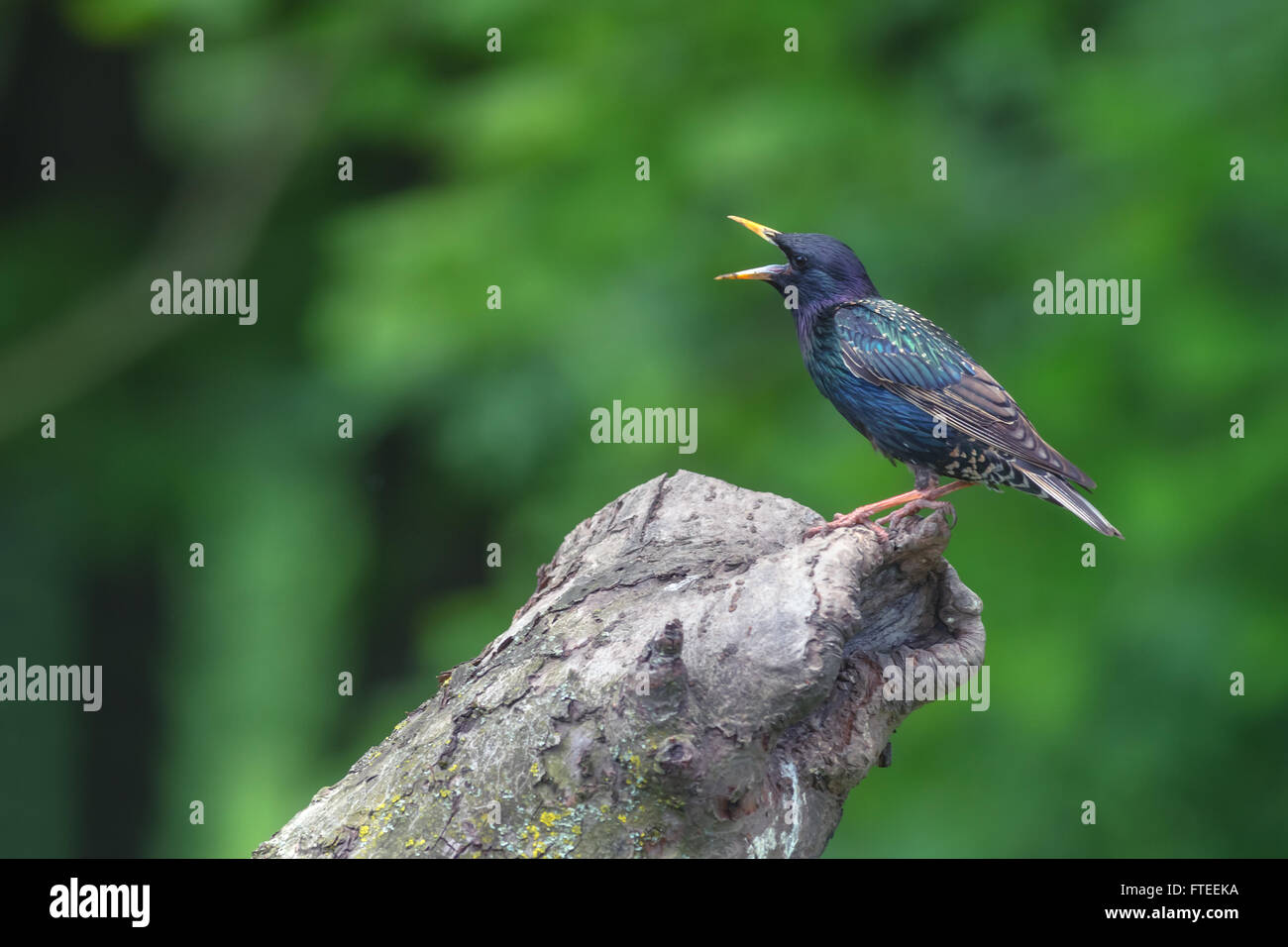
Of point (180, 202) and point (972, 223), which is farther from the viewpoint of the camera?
point (180, 202)

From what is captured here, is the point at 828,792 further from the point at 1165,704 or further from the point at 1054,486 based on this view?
the point at 1165,704

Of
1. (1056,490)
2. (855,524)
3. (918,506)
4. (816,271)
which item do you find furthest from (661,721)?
(816,271)

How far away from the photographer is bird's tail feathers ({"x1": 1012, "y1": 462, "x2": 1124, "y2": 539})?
5.14 m

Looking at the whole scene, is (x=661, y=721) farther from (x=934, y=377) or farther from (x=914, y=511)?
(x=934, y=377)

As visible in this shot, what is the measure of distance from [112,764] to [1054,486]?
892 cm

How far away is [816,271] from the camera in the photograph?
5754mm

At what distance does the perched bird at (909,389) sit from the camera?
527 centimetres

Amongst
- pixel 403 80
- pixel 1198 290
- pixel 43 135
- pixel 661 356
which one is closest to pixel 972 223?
pixel 1198 290

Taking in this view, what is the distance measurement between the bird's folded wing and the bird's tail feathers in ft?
0.10

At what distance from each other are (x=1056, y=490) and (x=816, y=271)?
1.26m

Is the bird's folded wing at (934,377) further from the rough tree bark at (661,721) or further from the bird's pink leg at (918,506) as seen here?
the rough tree bark at (661,721)

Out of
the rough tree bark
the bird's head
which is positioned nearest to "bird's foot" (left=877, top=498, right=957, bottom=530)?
the rough tree bark

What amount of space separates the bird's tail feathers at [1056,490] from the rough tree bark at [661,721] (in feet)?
3.35

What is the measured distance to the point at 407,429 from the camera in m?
10.4
